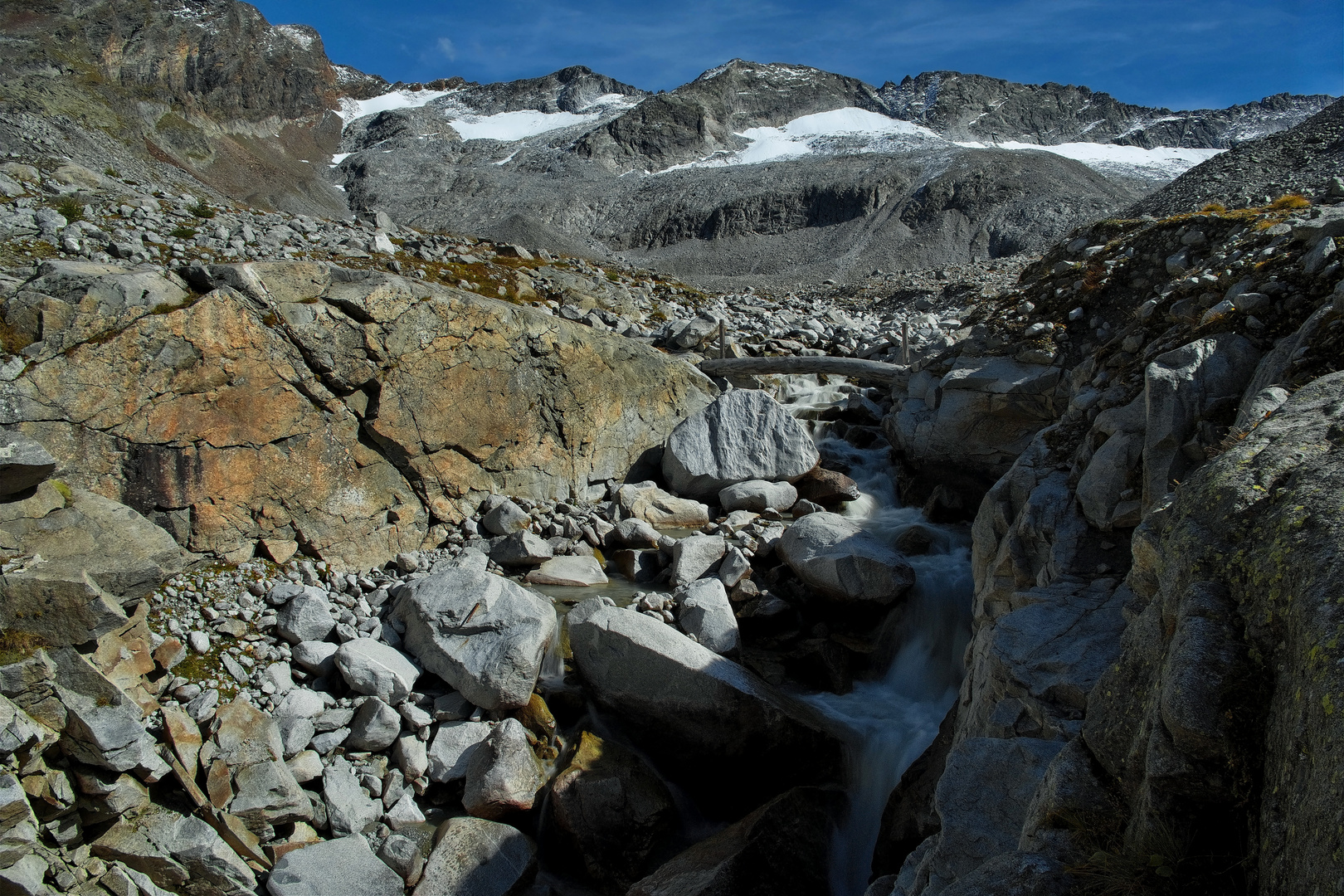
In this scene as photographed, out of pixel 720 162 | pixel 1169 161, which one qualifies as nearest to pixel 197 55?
pixel 720 162

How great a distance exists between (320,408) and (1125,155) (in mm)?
175279

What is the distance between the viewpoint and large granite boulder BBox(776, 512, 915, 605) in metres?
10.8

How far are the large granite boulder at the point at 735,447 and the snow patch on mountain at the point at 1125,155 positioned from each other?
420ft

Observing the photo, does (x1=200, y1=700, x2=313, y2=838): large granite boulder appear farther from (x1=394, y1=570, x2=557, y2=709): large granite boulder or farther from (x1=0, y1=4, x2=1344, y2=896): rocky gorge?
(x1=394, y1=570, x2=557, y2=709): large granite boulder

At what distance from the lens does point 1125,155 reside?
148 metres

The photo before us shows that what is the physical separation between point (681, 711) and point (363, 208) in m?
97.9

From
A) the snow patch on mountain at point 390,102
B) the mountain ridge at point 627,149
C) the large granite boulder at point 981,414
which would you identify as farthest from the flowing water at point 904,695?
the snow patch on mountain at point 390,102

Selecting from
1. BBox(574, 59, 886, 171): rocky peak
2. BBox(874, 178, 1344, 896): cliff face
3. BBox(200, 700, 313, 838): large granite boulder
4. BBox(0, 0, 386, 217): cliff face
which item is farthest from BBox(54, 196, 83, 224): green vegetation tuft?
BBox(574, 59, 886, 171): rocky peak

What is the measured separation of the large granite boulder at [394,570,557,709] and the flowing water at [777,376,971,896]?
11.8ft

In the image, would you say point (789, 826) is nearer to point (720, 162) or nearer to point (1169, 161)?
point (720, 162)

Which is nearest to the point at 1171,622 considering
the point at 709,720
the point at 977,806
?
the point at 977,806

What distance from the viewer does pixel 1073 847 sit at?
131 inches

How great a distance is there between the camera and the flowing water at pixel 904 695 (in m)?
7.78

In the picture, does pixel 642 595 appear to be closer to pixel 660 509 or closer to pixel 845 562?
pixel 845 562
